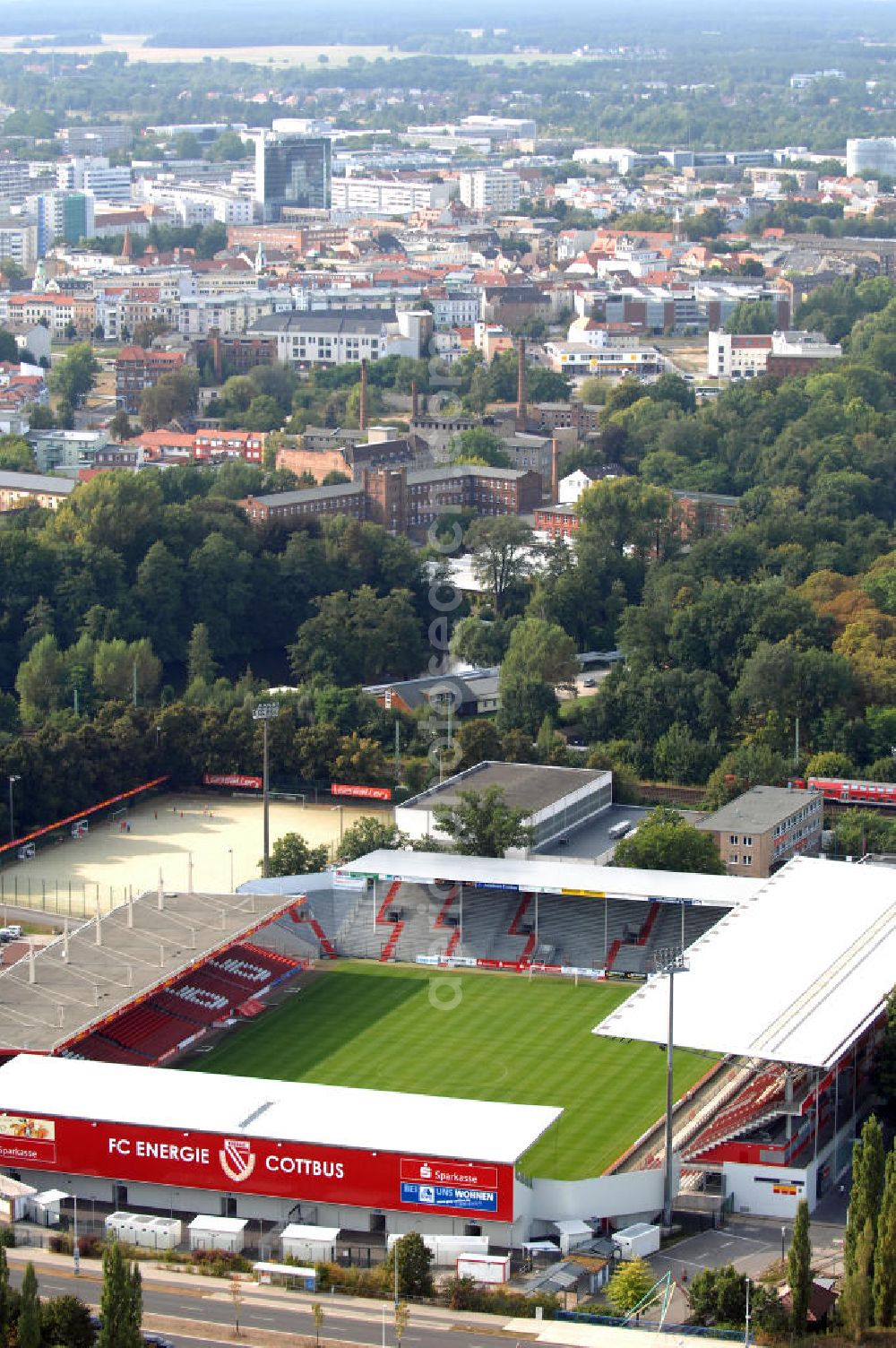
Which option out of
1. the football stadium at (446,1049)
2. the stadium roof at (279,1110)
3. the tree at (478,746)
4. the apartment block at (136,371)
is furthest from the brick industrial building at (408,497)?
the stadium roof at (279,1110)

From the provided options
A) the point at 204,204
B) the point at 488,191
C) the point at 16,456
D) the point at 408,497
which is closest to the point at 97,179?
the point at 204,204

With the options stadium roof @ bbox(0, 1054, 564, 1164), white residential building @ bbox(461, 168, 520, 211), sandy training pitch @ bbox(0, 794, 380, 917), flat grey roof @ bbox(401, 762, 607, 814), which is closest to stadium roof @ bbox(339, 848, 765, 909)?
flat grey roof @ bbox(401, 762, 607, 814)

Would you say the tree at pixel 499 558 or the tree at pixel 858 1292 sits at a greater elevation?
the tree at pixel 858 1292

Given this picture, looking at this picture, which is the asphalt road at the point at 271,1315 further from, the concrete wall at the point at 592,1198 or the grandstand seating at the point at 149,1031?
the grandstand seating at the point at 149,1031

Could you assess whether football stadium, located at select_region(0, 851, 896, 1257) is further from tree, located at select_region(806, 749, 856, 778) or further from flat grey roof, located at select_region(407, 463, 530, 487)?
flat grey roof, located at select_region(407, 463, 530, 487)

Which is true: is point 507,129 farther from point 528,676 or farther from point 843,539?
Answer: point 528,676

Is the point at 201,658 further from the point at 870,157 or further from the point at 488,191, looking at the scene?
the point at 870,157

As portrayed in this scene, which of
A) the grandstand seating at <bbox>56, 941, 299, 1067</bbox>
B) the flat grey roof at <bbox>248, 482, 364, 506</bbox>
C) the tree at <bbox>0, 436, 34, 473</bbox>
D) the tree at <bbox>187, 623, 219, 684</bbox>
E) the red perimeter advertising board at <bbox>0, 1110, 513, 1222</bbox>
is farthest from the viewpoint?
the tree at <bbox>0, 436, 34, 473</bbox>
